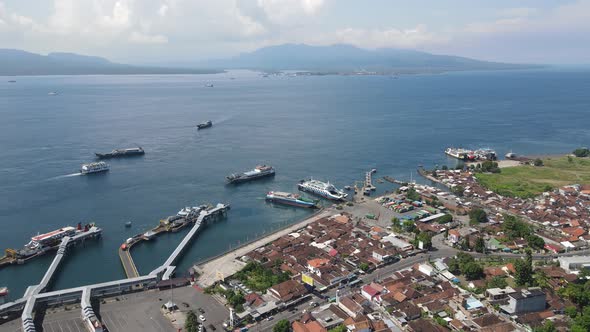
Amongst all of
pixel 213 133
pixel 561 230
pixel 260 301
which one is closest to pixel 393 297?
pixel 260 301

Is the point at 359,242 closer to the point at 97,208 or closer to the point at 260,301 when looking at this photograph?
the point at 260,301

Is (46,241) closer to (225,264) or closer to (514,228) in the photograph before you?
(225,264)

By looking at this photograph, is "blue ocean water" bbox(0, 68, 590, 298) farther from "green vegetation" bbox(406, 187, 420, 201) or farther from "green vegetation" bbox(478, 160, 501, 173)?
"green vegetation" bbox(478, 160, 501, 173)

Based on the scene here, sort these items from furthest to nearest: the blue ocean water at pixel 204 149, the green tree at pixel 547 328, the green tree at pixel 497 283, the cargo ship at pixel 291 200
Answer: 1. the cargo ship at pixel 291 200
2. the blue ocean water at pixel 204 149
3. the green tree at pixel 497 283
4. the green tree at pixel 547 328

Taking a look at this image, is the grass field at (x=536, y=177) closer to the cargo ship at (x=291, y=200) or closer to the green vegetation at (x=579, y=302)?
the cargo ship at (x=291, y=200)

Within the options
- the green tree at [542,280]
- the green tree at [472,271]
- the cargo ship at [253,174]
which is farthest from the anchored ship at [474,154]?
the green tree at [472,271]

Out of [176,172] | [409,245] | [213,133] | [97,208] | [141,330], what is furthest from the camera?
[213,133]

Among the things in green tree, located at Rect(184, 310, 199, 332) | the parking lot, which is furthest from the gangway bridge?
green tree, located at Rect(184, 310, 199, 332)
